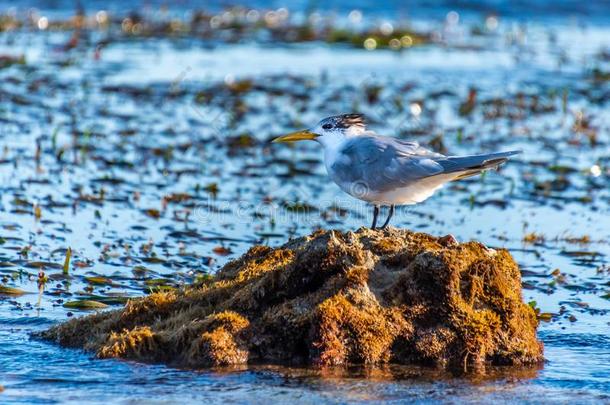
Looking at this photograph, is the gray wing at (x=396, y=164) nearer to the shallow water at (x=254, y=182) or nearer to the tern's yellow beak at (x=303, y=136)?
the tern's yellow beak at (x=303, y=136)

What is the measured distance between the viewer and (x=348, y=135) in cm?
729

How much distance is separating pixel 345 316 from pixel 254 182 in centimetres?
481

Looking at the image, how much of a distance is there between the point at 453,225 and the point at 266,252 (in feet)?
10.6

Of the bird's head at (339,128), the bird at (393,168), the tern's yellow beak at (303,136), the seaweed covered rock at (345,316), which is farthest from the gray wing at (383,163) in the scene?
the seaweed covered rock at (345,316)

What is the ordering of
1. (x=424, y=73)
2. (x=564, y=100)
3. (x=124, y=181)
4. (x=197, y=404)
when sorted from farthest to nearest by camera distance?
(x=424, y=73) < (x=564, y=100) < (x=124, y=181) < (x=197, y=404)

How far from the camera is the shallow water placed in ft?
18.1

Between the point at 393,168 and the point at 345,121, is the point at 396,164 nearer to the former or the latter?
the point at 393,168

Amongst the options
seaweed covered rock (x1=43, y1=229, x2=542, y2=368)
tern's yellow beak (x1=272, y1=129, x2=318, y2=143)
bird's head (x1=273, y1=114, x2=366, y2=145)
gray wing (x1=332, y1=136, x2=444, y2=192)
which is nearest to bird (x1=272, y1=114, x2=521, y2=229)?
gray wing (x1=332, y1=136, x2=444, y2=192)

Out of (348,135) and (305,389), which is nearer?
(305,389)

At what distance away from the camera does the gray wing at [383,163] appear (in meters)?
6.77

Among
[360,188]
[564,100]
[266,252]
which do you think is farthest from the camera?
[564,100]

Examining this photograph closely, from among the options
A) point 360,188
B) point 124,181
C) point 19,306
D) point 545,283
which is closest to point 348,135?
point 360,188

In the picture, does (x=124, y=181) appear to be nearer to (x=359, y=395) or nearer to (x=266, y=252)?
(x=266, y=252)

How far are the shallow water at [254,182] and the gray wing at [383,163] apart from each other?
48.4 inches
